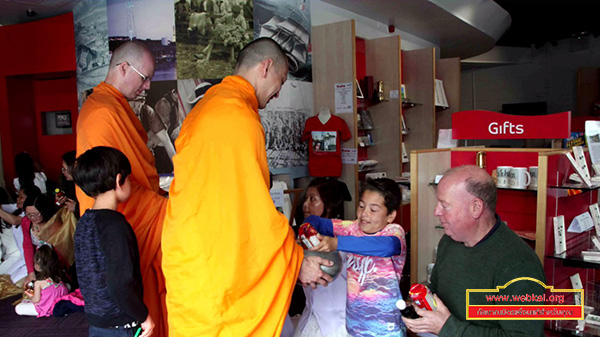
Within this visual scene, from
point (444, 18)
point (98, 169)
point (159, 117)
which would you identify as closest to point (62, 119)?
point (159, 117)

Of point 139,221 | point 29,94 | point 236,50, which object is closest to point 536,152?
point 139,221

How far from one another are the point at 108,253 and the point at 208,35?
3.13 m

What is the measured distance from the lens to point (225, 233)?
5.05 ft

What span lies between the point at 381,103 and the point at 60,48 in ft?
15.0

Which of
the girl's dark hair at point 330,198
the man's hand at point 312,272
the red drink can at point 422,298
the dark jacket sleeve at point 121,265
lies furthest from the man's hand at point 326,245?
the girl's dark hair at point 330,198

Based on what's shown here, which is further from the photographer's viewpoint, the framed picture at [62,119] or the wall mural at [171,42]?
the framed picture at [62,119]

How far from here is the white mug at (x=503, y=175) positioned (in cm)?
257

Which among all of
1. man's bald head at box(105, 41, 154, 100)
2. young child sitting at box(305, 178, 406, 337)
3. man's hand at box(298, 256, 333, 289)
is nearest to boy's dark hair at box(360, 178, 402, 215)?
young child sitting at box(305, 178, 406, 337)

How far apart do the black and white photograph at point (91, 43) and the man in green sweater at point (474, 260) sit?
4.18 meters

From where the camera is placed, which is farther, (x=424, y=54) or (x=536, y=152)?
(x=424, y=54)

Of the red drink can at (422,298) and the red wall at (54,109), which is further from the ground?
the red wall at (54,109)

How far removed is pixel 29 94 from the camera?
725 centimetres

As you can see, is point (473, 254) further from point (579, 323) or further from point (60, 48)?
point (60, 48)

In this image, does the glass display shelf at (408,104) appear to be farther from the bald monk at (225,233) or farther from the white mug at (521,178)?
the bald monk at (225,233)
